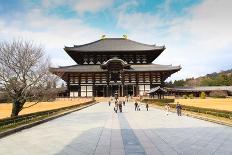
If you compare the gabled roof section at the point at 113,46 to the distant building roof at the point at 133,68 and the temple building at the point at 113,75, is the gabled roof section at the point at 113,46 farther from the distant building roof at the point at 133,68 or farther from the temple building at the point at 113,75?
the distant building roof at the point at 133,68

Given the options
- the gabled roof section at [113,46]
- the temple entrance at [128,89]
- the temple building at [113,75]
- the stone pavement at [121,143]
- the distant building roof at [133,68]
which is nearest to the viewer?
the stone pavement at [121,143]

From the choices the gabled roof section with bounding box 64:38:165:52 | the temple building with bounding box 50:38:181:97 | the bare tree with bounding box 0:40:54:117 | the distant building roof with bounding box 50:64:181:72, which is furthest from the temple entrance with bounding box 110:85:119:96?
the bare tree with bounding box 0:40:54:117

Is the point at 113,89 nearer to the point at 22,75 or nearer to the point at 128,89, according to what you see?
the point at 128,89

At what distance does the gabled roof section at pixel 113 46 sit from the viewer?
81.2m

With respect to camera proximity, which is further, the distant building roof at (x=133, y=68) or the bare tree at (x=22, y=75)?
the distant building roof at (x=133, y=68)

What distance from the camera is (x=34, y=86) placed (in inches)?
1112

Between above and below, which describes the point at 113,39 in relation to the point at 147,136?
above

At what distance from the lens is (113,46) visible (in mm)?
85000

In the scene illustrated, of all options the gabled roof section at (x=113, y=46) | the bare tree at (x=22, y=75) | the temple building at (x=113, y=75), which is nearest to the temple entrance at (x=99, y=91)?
the temple building at (x=113, y=75)

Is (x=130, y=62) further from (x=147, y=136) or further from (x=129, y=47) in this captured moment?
(x=147, y=136)

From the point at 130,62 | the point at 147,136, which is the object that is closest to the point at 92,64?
the point at 130,62

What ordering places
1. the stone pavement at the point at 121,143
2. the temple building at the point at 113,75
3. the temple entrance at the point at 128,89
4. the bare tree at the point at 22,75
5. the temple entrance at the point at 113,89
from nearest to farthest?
the stone pavement at the point at 121,143
the bare tree at the point at 22,75
the temple building at the point at 113,75
the temple entrance at the point at 128,89
the temple entrance at the point at 113,89

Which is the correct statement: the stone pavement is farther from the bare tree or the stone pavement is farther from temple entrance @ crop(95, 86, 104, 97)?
temple entrance @ crop(95, 86, 104, 97)

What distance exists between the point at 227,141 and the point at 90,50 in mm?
69078
